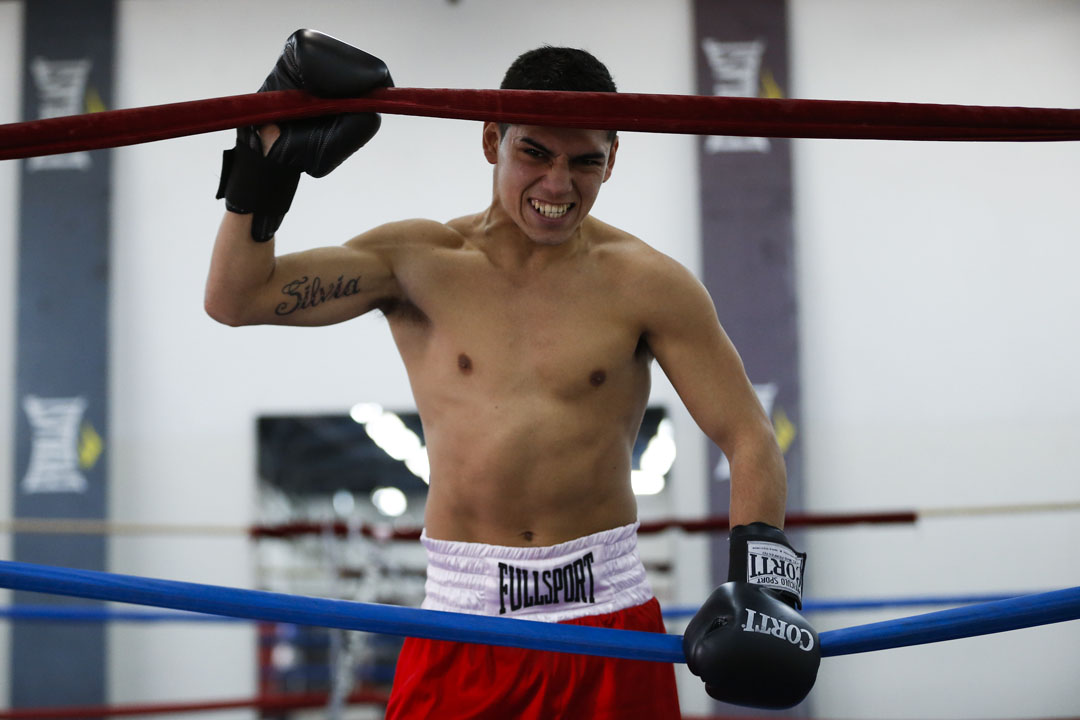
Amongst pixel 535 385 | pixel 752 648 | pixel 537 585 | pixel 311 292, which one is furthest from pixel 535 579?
pixel 311 292

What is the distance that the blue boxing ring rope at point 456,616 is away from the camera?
43.9 inches

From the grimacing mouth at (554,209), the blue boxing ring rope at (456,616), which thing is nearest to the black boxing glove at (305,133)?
the grimacing mouth at (554,209)

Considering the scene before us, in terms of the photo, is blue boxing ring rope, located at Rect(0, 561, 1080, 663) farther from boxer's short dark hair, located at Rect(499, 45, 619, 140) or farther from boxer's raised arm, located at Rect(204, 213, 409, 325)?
boxer's short dark hair, located at Rect(499, 45, 619, 140)

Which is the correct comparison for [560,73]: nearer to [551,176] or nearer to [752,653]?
[551,176]

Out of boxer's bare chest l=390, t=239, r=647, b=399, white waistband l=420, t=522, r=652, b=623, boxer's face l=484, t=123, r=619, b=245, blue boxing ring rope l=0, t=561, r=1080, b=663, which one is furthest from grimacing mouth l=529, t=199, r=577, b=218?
blue boxing ring rope l=0, t=561, r=1080, b=663

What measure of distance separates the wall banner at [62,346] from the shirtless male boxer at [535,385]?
163 inches

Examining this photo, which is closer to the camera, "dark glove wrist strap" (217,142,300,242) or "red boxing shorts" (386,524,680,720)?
"dark glove wrist strap" (217,142,300,242)

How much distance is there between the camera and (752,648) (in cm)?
117

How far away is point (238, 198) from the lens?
130cm

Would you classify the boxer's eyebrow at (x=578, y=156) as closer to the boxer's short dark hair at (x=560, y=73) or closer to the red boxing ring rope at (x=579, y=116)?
the boxer's short dark hair at (x=560, y=73)

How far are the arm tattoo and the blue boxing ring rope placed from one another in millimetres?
429

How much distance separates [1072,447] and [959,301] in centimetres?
87

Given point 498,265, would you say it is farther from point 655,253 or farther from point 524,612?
point 524,612

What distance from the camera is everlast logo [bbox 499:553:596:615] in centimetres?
145
